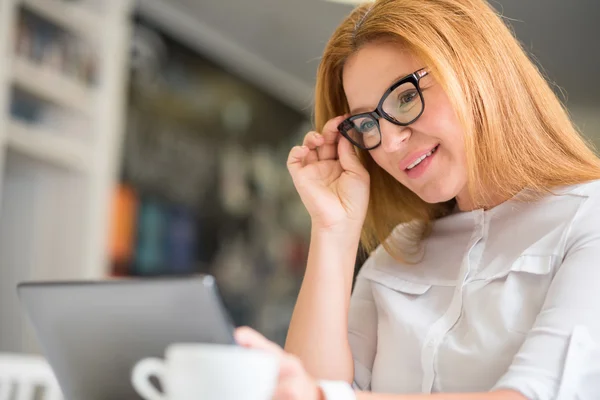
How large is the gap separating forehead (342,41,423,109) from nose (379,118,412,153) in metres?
0.04

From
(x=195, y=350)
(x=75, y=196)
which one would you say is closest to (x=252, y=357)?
(x=195, y=350)

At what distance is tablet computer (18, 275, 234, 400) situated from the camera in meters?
0.62

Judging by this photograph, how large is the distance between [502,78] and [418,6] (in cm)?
18

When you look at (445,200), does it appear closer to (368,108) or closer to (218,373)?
(368,108)

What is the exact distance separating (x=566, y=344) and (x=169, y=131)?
3745 mm

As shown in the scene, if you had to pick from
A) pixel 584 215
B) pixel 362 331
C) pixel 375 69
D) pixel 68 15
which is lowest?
pixel 362 331

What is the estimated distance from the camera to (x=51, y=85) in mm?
3457

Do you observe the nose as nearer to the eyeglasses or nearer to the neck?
the eyeglasses

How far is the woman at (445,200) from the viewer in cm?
104

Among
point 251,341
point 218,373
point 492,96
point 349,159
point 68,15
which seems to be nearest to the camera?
point 218,373

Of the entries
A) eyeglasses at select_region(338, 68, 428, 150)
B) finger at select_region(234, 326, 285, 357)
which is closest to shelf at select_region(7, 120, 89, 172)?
eyeglasses at select_region(338, 68, 428, 150)

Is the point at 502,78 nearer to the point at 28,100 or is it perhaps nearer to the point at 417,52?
the point at 417,52

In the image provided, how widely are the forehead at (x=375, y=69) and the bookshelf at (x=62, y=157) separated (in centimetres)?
253

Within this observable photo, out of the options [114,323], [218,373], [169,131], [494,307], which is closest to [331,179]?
[494,307]
